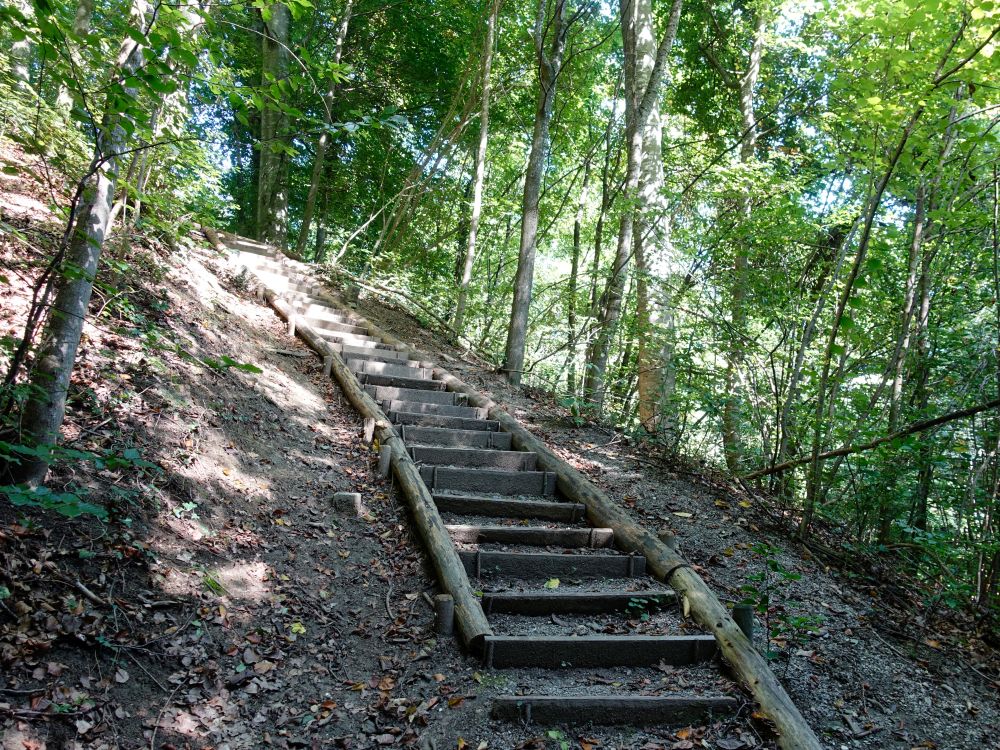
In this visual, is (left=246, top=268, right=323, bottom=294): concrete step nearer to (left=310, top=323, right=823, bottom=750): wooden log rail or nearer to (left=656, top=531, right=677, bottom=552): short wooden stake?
(left=310, top=323, right=823, bottom=750): wooden log rail

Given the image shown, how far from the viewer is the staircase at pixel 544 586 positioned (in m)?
3.63

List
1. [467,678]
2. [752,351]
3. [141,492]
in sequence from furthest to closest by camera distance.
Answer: [752,351] < [141,492] < [467,678]

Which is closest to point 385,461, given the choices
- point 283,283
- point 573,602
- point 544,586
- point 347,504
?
point 347,504

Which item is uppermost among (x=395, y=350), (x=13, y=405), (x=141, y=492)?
(x=395, y=350)

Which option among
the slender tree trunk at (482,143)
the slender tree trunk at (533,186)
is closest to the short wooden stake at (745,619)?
the slender tree trunk at (533,186)

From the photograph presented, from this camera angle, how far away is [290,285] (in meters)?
12.4

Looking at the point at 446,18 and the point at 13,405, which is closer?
the point at 13,405

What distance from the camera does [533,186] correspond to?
383 inches

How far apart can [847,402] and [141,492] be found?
938 centimetres

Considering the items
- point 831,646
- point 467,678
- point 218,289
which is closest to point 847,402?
point 831,646

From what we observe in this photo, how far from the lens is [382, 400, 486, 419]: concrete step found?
7.79 m

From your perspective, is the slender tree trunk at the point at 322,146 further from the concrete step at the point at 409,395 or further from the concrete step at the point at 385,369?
the concrete step at the point at 409,395

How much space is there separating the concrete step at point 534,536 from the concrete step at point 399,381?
3.77 m

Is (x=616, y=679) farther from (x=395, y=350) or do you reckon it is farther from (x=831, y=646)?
(x=395, y=350)
